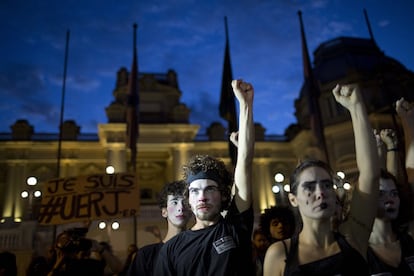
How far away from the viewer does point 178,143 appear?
24.4m

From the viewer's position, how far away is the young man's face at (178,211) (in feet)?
11.7

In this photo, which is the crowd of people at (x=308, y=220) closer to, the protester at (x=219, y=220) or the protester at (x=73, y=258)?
the protester at (x=219, y=220)

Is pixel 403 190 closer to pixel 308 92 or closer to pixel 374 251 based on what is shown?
pixel 374 251

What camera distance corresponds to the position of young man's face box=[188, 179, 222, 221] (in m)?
2.70

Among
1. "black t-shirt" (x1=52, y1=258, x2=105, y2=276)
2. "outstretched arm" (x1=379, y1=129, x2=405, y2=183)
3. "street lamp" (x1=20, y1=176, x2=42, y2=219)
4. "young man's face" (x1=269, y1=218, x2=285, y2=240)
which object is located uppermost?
"street lamp" (x1=20, y1=176, x2=42, y2=219)

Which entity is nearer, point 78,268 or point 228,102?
point 78,268

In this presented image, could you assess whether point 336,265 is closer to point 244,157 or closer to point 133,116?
point 244,157

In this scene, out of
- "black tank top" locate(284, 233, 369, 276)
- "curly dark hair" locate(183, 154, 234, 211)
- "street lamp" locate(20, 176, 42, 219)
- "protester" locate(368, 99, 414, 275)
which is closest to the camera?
"black tank top" locate(284, 233, 369, 276)

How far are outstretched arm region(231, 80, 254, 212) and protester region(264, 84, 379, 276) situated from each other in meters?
0.38

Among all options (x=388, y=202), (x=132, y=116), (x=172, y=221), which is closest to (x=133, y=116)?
(x=132, y=116)

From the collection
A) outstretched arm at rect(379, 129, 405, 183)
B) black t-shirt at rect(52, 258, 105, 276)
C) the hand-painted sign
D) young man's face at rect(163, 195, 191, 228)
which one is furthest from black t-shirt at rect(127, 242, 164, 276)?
the hand-painted sign

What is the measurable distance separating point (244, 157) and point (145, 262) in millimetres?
1720

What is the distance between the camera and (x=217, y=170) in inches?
114

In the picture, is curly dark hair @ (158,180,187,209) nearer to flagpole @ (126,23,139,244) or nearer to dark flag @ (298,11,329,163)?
flagpole @ (126,23,139,244)
